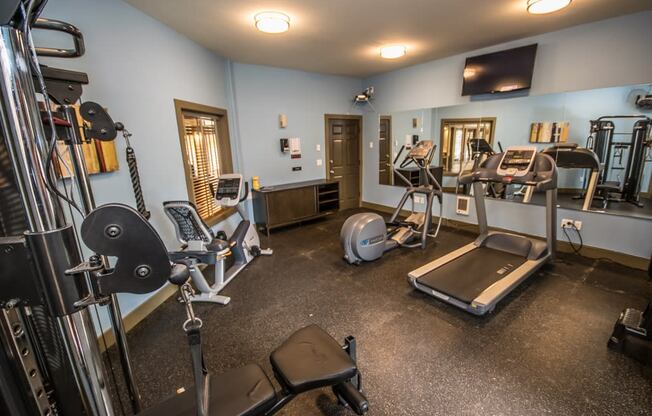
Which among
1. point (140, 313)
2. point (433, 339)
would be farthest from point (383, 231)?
point (140, 313)

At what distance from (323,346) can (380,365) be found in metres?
0.71

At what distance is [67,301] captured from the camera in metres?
0.62

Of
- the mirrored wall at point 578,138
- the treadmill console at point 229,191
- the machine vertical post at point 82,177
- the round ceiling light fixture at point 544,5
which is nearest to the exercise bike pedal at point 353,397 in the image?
the machine vertical post at point 82,177

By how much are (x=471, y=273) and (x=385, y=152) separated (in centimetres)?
336

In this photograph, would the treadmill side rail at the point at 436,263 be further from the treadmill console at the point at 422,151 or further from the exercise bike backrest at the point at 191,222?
the exercise bike backrest at the point at 191,222

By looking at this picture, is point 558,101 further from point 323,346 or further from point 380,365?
point 323,346

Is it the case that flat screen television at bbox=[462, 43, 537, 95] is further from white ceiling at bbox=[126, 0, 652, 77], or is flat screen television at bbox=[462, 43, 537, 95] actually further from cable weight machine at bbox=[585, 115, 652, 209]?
cable weight machine at bbox=[585, 115, 652, 209]

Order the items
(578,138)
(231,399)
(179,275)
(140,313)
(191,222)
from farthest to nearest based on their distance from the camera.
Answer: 1. (578,138)
2. (191,222)
3. (140,313)
4. (231,399)
5. (179,275)

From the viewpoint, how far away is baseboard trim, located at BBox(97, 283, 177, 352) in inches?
89.6

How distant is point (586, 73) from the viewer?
11.1 ft

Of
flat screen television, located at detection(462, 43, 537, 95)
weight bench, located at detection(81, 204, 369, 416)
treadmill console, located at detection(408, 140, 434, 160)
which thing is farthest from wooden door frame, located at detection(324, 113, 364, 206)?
weight bench, located at detection(81, 204, 369, 416)

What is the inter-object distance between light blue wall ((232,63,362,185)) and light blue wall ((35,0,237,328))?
1116 mm

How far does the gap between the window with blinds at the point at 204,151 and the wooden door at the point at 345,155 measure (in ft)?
7.13

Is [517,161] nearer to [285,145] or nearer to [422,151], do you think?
[422,151]
